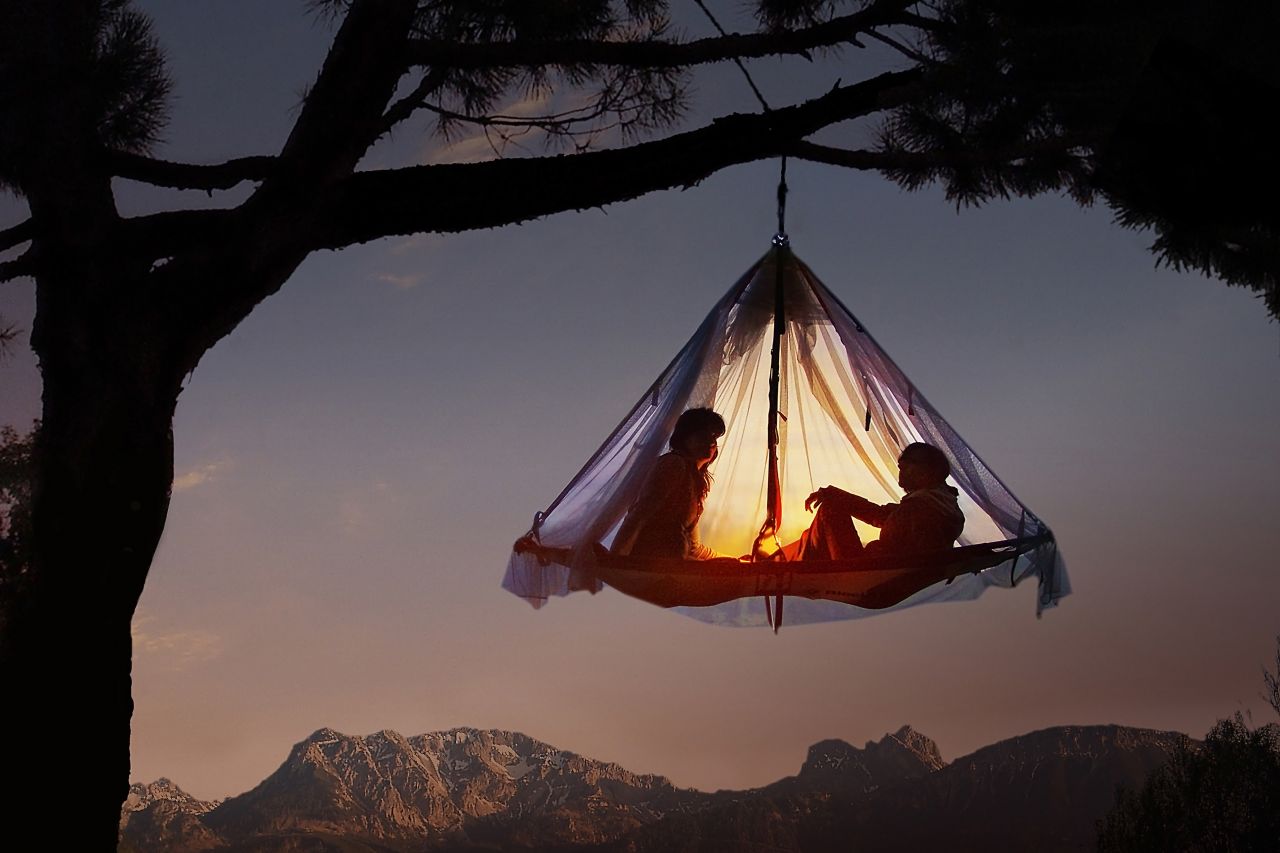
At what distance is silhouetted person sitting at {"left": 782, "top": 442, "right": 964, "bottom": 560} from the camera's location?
9.31ft

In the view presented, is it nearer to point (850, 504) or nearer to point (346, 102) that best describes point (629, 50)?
point (346, 102)

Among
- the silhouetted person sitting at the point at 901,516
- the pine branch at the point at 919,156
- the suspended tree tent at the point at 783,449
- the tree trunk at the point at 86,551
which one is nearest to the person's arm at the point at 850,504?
the silhouetted person sitting at the point at 901,516

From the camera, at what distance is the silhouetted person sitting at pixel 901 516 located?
9.31 ft

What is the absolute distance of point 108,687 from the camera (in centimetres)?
208

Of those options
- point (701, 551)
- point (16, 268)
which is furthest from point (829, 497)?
point (16, 268)

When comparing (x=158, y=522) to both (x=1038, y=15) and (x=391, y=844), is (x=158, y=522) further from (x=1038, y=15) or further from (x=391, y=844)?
(x=391, y=844)

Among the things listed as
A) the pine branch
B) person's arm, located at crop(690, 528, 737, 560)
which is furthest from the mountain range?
the pine branch

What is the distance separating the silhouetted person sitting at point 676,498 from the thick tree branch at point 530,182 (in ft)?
2.39

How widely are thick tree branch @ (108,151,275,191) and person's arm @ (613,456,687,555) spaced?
1.24 meters

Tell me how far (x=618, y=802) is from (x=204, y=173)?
70.8ft

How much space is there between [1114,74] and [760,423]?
1478mm

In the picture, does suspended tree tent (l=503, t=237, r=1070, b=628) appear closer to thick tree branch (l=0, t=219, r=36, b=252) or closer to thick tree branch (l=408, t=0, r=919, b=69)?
thick tree branch (l=408, t=0, r=919, b=69)

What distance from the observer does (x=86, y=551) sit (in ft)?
6.88

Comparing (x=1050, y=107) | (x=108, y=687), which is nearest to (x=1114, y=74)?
(x=1050, y=107)
